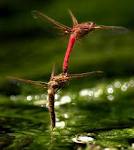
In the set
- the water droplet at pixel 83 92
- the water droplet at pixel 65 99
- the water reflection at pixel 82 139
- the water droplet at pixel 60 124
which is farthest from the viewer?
the water droplet at pixel 83 92

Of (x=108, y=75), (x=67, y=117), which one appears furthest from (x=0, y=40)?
(x=67, y=117)

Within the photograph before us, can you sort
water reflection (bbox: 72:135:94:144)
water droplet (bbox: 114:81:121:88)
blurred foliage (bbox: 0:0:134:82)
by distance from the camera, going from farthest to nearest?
blurred foliage (bbox: 0:0:134:82)
water droplet (bbox: 114:81:121:88)
water reflection (bbox: 72:135:94:144)

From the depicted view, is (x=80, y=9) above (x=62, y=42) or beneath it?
above

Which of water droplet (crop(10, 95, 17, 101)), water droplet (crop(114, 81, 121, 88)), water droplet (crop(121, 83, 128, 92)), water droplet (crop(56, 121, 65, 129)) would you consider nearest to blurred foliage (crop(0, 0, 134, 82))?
water droplet (crop(114, 81, 121, 88))

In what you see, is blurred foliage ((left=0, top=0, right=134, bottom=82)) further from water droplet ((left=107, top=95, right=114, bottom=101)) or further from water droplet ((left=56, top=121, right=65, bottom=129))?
water droplet ((left=56, top=121, right=65, bottom=129))

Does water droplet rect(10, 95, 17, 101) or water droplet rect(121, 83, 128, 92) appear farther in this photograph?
water droplet rect(121, 83, 128, 92)

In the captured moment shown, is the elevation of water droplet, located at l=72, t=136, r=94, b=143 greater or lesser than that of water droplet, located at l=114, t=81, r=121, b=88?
lesser

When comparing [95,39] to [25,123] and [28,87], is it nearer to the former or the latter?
[28,87]

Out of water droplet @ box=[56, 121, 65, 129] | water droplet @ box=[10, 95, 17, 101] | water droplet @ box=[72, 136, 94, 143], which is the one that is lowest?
water droplet @ box=[72, 136, 94, 143]

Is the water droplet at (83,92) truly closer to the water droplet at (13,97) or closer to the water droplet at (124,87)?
the water droplet at (124,87)

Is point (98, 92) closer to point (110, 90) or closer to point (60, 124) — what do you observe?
point (110, 90)

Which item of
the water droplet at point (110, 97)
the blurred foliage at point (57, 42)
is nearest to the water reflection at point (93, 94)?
the water droplet at point (110, 97)
